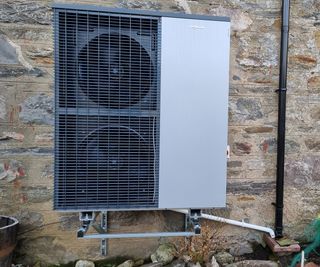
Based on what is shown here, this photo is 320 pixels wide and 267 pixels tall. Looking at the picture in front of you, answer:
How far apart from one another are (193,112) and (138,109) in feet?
0.89

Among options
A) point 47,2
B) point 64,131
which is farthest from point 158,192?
point 47,2

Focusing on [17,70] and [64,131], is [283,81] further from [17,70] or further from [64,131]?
[17,70]

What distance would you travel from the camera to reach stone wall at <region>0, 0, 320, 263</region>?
5.83 ft

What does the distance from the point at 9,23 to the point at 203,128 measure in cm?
138

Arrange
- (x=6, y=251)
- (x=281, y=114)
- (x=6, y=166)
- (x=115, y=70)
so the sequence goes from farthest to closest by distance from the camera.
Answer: (x=281, y=114) → (x=6, y=166) → (x=6, y=251) → (x=115, y=70)

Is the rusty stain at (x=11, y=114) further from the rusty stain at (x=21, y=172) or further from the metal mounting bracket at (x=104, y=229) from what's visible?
the metal mounting bracket at (x=104, y=229)

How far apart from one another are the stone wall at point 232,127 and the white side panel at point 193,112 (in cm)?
58

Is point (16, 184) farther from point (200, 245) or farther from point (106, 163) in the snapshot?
point (200, 245)

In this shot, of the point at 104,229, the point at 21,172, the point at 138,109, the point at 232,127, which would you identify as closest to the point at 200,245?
the point at 104,229

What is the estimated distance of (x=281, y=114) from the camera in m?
1.96

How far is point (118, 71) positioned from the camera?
133 centimetres

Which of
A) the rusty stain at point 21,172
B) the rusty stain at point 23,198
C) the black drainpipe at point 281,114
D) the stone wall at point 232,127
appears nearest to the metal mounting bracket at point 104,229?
the stone wall at point 232,127

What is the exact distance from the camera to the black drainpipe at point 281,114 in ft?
6.39

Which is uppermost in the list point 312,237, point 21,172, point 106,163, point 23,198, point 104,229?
point 106,163
